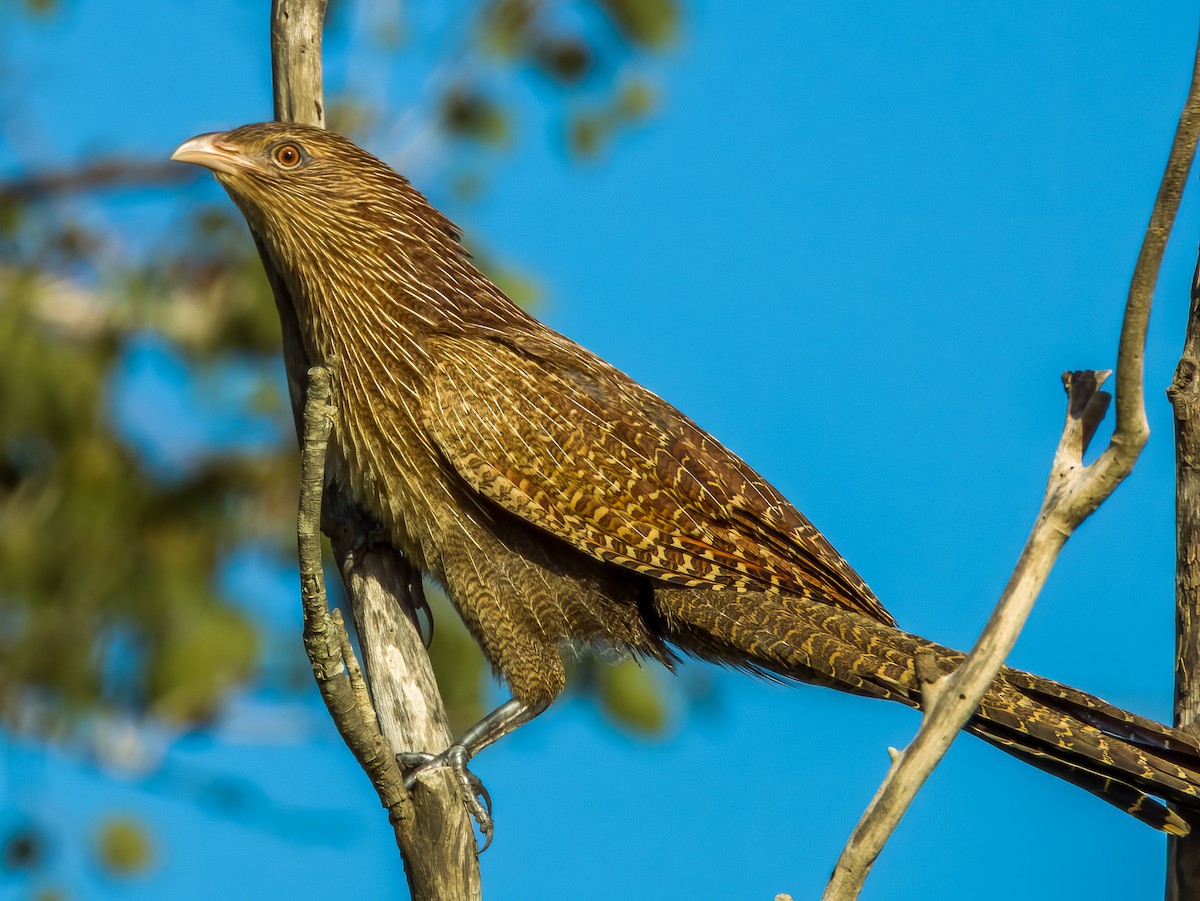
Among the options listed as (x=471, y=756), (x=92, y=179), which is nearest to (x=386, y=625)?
(x=471, y=756)

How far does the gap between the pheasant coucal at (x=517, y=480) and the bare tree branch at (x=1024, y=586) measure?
1122mm

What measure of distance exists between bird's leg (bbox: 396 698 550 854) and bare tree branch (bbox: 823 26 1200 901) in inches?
56.7

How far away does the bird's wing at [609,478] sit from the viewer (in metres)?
4.62

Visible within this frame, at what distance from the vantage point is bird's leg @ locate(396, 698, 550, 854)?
14.0ft

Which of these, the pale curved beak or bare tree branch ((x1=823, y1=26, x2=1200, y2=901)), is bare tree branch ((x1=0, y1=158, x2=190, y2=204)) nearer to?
the pale curved beak

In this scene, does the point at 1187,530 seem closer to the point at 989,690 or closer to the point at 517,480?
the point at 989,690

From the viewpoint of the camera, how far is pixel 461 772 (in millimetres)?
4340

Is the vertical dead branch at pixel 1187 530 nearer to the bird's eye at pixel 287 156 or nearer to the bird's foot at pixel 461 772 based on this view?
the bird's foot at pixel 461 772

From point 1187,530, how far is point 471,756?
2335 millimetres

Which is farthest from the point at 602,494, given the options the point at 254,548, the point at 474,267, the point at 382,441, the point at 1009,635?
the point at 254,548

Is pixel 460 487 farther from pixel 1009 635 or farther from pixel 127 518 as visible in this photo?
pixel 127 518

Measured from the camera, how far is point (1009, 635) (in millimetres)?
3225

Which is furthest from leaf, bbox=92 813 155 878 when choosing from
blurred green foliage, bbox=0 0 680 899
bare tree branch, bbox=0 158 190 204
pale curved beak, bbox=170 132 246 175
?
pale curved beak, bbox=170 132 246 175

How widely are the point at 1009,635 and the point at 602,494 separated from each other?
1.77 m
